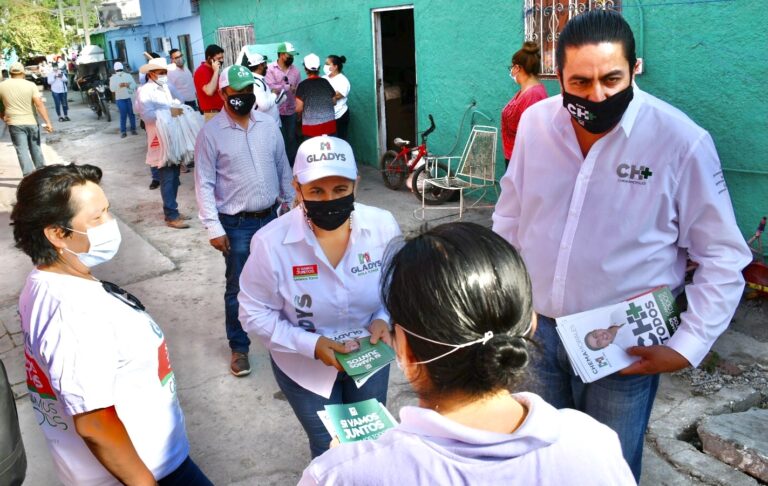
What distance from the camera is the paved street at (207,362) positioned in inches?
135

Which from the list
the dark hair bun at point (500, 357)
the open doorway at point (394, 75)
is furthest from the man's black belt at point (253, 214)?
the open doorway at point (394, 75)

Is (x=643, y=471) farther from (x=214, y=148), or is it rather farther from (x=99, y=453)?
(x=214, y=148)

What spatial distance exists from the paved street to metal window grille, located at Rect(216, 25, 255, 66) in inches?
215

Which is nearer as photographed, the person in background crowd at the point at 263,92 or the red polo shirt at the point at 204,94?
the person in background crowd at the point at 263,92

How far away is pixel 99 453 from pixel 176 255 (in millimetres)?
5285

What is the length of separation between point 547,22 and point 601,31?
4984mm

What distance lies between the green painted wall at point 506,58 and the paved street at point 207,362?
122cm

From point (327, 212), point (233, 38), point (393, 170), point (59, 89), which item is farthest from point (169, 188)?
point (59, 89)

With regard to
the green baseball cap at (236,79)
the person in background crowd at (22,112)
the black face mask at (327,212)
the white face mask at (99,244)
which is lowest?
the person in background crowd at (22,112)

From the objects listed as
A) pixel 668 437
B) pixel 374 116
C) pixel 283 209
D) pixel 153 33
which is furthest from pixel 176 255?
pixel 153 33

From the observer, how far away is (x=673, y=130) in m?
2.00

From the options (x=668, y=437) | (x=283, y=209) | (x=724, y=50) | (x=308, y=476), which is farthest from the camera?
(x=724, y=50)

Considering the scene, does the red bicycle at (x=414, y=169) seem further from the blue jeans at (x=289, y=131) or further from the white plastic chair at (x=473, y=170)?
the blue jeans at (x=289, y=131)

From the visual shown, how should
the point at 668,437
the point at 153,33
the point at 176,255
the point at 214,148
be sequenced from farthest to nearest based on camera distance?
the point at 153,33
the point at 176,255
the point at 214,148
the point at 668,437
